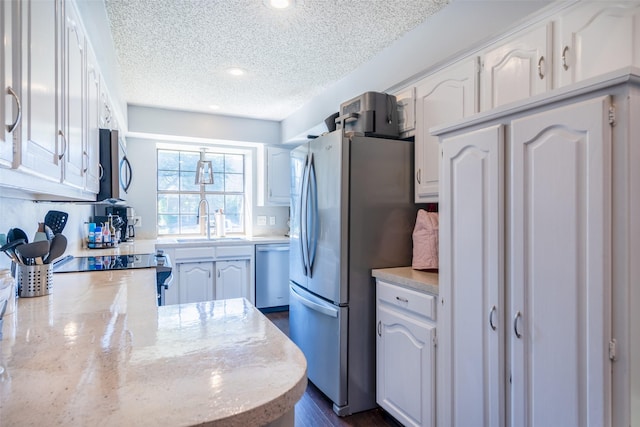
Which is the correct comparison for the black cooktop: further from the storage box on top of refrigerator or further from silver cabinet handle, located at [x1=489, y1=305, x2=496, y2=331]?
silver cabinet handle, located at [x1=489, y1=305, x2=496, y2=331]

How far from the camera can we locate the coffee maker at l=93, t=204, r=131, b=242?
11.8 feet

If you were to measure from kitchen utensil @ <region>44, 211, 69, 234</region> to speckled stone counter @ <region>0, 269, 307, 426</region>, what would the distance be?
1001 mm

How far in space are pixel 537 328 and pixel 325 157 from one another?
1.50 metres

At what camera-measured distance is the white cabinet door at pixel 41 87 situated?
86 centimetres

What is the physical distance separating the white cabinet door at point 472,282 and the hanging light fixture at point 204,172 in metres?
3.41

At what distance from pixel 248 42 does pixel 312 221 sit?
132 centimetres

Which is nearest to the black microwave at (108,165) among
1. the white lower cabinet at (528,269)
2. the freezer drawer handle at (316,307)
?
the freezer drawer handle at (316,307)

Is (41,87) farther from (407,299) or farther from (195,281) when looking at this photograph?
(195,281)

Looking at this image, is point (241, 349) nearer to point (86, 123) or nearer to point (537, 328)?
point (537, 328)

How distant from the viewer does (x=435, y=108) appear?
2195mm

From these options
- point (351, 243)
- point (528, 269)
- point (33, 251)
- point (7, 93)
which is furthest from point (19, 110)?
point (351, 243)

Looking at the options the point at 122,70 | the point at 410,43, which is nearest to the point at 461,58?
the point at 410,43

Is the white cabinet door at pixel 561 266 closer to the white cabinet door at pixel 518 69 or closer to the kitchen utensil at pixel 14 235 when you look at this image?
the white cabinet door at pixel 518 69

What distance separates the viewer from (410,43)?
2379mm
